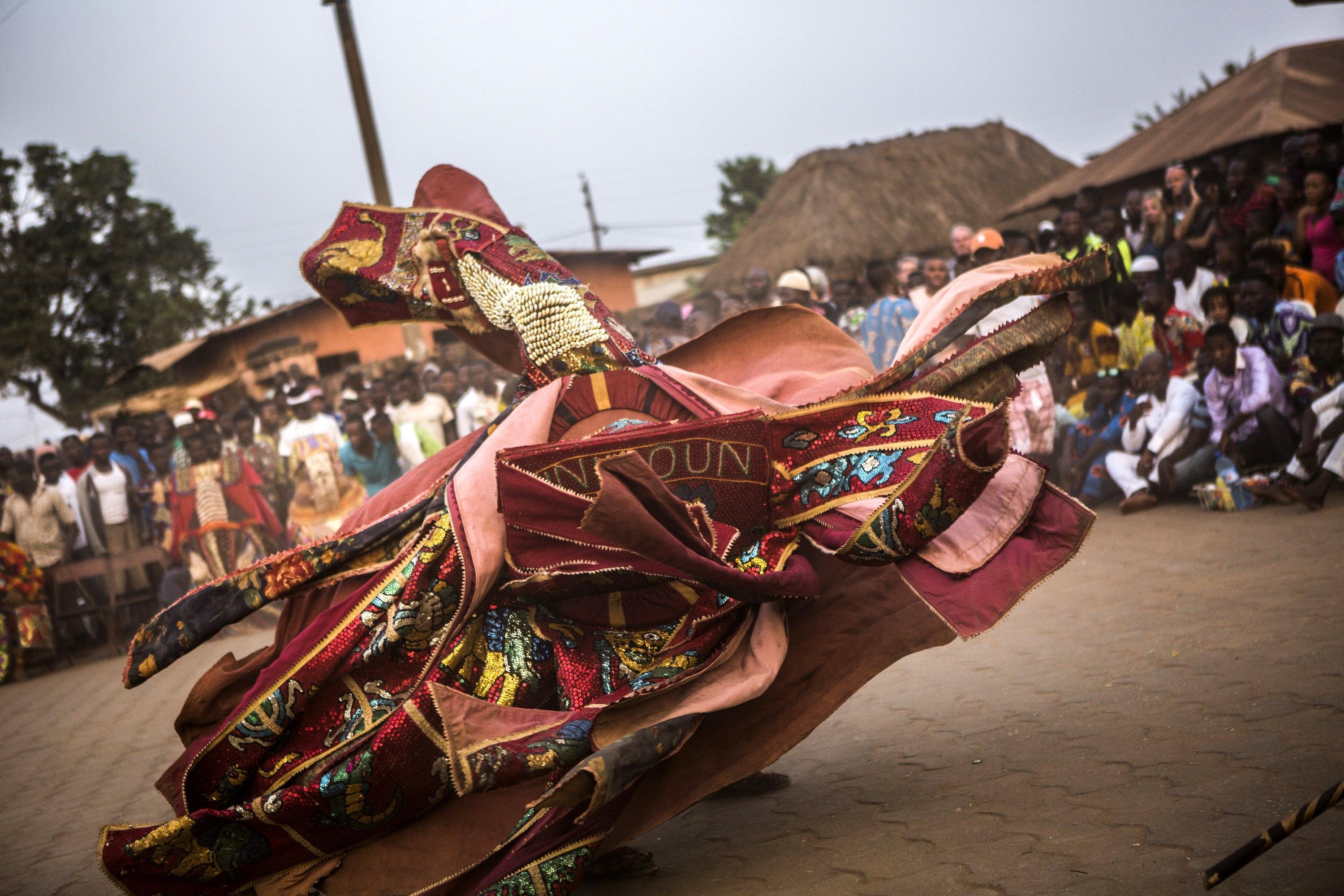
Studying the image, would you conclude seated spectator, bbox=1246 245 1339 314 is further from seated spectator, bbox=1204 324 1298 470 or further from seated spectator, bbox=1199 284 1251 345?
seated spectator, bbox=1204 324 1298 470

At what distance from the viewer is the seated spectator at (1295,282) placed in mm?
7918

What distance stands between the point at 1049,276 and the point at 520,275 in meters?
1.73

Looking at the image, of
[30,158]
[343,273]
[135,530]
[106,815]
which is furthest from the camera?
[30,158]

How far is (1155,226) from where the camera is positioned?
9.44 meters

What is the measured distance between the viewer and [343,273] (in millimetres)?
4141

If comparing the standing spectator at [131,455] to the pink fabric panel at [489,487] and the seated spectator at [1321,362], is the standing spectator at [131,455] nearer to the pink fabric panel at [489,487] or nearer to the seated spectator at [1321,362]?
the pink fabric panel at [489,487]

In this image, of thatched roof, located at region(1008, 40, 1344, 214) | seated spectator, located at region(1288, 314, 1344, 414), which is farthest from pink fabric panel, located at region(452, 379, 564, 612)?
thatched roof, located at region(1008, 40, 1344, 214)

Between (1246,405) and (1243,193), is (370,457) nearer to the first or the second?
(1246,405)

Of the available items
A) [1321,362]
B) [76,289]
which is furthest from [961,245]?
[76,289]

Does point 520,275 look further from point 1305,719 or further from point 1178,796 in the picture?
point 1305,719

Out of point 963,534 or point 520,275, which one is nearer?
point 963,534

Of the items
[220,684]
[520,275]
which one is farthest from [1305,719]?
[220,684]

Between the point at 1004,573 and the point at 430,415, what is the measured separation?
881 centimetres

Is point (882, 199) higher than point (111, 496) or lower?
higher
